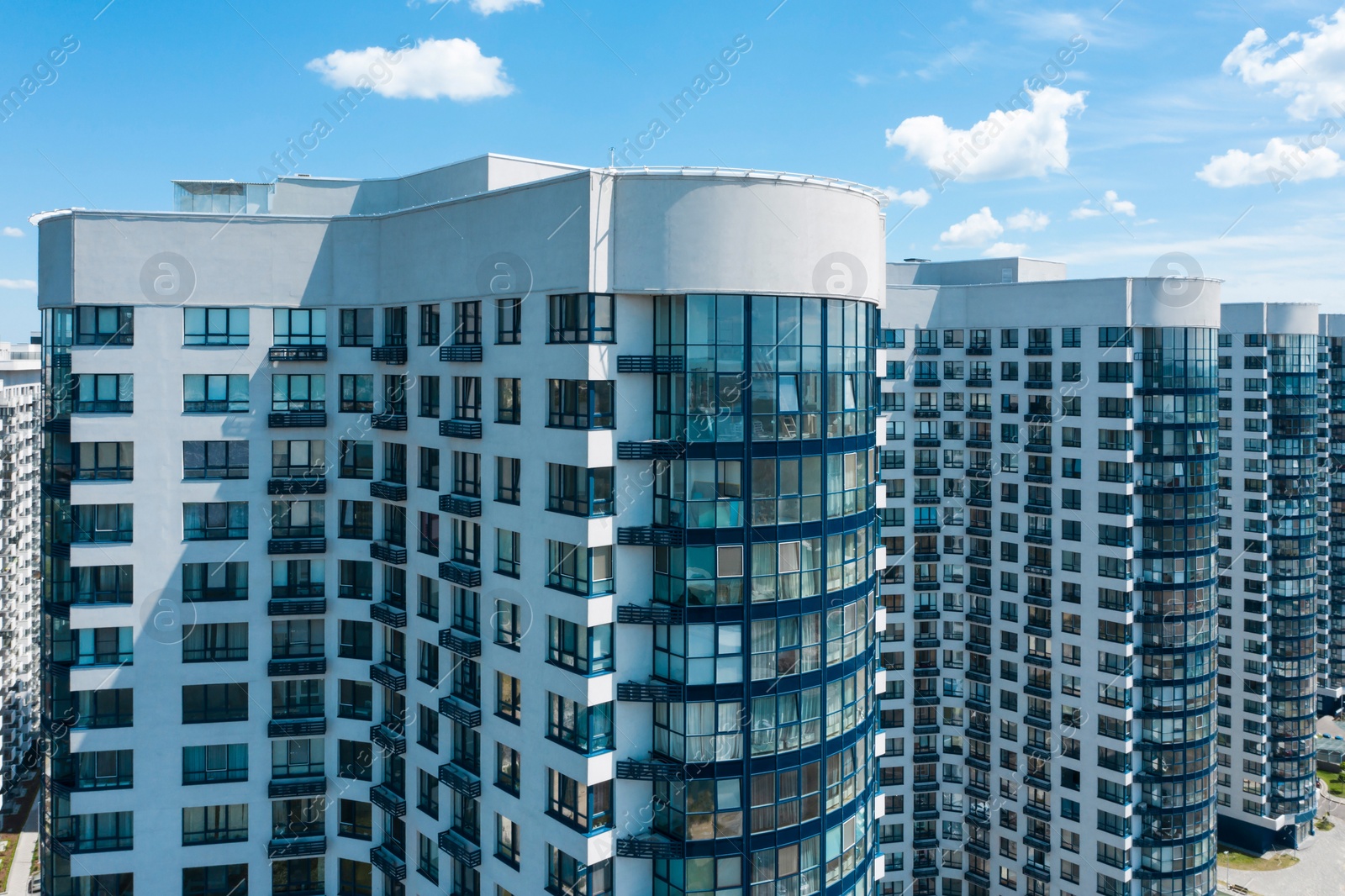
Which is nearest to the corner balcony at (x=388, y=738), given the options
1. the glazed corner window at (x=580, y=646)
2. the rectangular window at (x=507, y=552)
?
the rectangular window at (x=507, y=552)

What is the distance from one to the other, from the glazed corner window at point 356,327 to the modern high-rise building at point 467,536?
7.9 inches

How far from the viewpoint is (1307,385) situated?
Answer: 97500 millimetres

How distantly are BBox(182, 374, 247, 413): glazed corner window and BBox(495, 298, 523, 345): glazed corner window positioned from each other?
13.9 metres

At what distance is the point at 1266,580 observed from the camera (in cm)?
9594

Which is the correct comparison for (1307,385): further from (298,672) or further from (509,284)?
(298,672)

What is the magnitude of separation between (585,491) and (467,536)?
8464 millimetres

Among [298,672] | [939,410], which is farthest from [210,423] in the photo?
[939,410]

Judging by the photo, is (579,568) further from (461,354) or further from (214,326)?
(214,326)

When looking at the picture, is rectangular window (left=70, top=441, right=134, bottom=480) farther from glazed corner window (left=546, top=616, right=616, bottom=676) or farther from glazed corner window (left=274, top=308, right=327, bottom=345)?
glazed corner window (left=546, top=616, right=616, bottom=676)

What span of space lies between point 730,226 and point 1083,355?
46919 mm

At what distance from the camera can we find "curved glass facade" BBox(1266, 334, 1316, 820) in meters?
96.9

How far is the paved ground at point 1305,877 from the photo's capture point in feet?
294

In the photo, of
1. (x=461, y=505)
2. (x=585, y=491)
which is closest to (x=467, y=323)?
(x=461, y=505)

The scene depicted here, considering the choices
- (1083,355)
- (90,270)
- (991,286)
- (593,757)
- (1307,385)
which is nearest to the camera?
(593,757)
